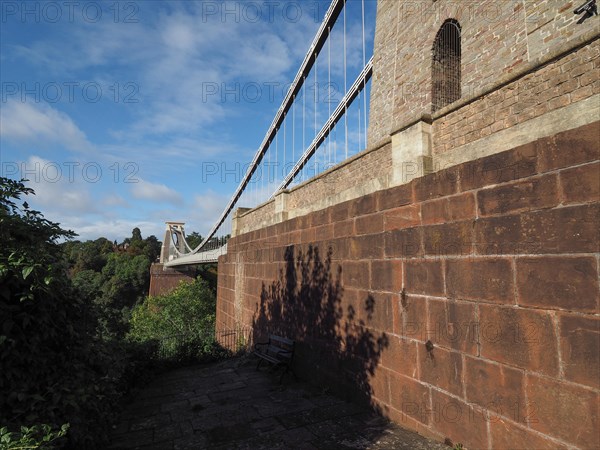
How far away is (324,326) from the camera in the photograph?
15.0 ft

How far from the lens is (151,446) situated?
127 inches

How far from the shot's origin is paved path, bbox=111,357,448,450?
3.11 m

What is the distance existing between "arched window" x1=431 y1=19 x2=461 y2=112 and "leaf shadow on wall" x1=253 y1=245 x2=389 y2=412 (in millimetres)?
4130

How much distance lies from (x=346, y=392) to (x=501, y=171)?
288 cm

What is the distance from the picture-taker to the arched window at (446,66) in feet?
22.8

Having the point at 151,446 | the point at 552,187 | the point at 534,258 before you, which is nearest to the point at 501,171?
the point at 552,187

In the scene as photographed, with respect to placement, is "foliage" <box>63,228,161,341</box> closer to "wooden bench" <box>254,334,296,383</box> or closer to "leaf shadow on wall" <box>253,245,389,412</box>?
"wooden bench" <box>254,334,296,383</box>

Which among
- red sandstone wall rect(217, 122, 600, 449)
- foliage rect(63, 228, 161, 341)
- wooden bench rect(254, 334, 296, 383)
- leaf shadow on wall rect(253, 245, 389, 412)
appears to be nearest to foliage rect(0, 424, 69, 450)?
red sandstone wall rect(217, 122, 600, 449)

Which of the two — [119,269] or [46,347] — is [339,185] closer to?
[46,347]

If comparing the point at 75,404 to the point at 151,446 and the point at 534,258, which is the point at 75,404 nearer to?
the point at 151,446

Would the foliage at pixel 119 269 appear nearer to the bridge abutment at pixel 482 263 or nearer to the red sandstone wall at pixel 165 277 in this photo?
the red sandstone wall at pixel 165 277

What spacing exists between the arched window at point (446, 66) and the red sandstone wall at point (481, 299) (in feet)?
13.6

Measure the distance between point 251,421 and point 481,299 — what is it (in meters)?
2.53

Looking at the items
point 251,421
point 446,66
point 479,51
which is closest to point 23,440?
point 251,421
